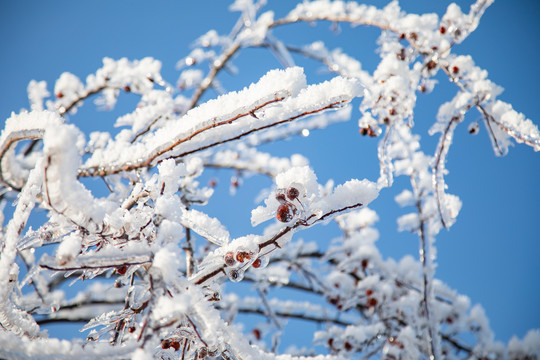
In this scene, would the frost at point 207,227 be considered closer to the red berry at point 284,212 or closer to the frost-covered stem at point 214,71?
the red berry at point 284,212

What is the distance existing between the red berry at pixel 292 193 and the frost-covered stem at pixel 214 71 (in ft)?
7.24

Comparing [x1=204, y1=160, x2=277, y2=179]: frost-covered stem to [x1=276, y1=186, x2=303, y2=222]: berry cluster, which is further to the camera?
[x1=204, y1=160, x2=277, y2=179]: frost-covered stem

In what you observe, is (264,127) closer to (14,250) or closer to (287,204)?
(287,204)

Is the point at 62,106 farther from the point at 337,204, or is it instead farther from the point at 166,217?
the point at 337,204

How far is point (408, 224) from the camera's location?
97.0 inches

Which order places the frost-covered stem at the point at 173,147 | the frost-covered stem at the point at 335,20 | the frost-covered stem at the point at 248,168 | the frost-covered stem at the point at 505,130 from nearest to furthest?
the frost-covered stem at the point at 173,147
the frost-covered stem at the point at 505,130
the frost-covered stem at the point at 335,20
the frost-covered stem at the point at 248,168

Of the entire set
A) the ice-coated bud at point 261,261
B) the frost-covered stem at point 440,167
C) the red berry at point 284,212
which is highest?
the frost-covered stem at point 440,167

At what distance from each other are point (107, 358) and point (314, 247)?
243cm

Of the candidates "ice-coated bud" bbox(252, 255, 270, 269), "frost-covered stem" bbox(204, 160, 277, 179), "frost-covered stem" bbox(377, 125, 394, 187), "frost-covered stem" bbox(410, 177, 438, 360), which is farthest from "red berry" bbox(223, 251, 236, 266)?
"frost-covered stem" bbox(204, 160, 277, 179)

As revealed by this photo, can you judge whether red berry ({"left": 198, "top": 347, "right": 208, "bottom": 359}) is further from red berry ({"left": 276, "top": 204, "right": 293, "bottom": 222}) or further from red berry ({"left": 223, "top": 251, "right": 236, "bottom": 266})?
red berry ({"left": 276, "top": 204, "right": 293, "bottom": 222})

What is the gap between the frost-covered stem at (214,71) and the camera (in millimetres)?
2820

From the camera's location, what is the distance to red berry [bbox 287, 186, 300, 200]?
0.84 m

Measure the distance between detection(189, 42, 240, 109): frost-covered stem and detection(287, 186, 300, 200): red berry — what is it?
2.21 meters

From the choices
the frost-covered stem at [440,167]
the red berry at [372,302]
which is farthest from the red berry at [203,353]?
the red berry at [372,302]
